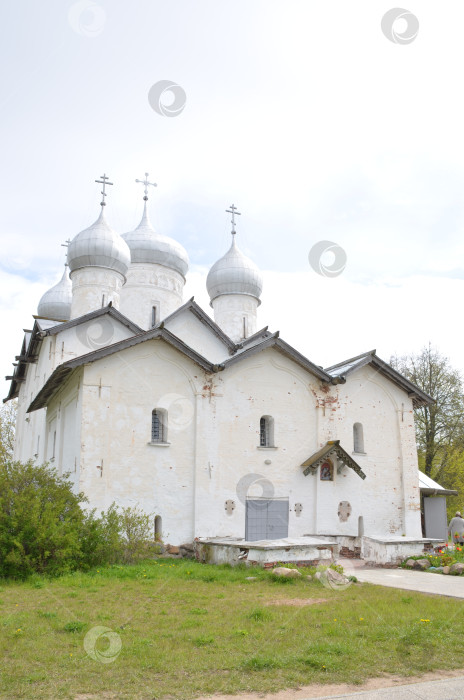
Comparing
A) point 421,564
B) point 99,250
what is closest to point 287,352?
point 421,564

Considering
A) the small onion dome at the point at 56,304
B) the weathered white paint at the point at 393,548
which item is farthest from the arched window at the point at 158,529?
the small onion dome at the point at 56,304

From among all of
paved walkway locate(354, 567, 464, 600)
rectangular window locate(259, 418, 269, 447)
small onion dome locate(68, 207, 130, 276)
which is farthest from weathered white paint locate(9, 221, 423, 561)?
small onion dome locate(68, 207, 130, 276)

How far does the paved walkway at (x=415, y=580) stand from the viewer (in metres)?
9.74

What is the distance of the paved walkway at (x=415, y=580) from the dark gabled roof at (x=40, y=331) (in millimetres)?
11003

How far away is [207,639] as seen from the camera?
627 cm

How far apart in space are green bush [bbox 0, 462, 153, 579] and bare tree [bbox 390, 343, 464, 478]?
62.6 feet

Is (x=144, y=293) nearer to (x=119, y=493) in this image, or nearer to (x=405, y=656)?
(x=119, y=493)

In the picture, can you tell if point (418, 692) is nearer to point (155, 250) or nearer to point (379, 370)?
point (379, 370)

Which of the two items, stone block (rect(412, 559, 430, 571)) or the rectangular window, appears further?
the rectangular window

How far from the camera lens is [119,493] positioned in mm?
15344

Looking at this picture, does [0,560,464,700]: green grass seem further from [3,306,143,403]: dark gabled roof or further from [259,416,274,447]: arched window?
[3,306,143,403]: dark gabled roof

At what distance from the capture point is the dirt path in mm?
4801

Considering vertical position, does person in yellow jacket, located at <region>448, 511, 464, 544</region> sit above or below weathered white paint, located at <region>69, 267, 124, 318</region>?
below

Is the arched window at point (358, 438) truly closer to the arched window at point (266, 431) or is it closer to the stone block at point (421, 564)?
the arched window at point (266, 431)
